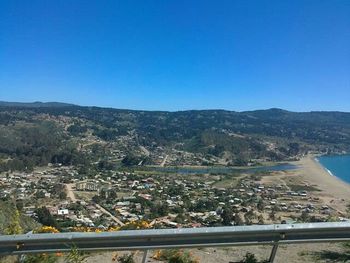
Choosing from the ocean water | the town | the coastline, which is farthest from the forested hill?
the town

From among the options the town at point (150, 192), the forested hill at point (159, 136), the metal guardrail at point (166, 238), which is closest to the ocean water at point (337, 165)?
the forested hill at point (159, 136)

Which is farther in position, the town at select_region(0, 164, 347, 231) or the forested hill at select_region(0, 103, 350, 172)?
the forested hill at select_region(0, 103, 350, 172)

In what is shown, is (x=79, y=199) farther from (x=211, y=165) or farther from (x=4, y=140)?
(x=4, y=140)

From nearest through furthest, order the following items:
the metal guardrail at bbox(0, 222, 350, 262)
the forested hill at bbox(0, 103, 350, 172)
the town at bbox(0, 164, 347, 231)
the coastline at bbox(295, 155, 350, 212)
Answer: the metal guardrail at bbox(0, 222, 350, 262) < the town at bbox(0, 164, 347, 231) < the coastline at bbox(295, 155, 350, 212) < the forested hill at bbox(0, 103, 350, 172)

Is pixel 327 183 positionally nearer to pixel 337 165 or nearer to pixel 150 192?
pixel 150 192

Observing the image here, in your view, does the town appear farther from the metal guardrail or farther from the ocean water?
the metal guardrail

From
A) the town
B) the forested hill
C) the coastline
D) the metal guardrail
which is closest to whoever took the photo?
the metal guardrail

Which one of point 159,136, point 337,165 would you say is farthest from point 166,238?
point 159,136
